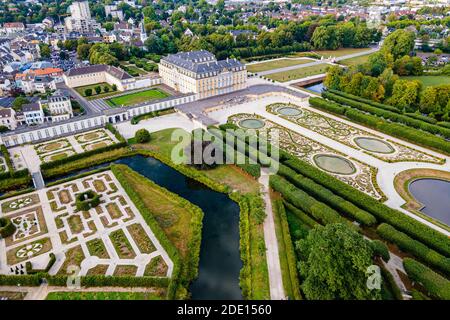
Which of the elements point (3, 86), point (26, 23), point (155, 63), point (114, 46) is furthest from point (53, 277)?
point (26, 23)

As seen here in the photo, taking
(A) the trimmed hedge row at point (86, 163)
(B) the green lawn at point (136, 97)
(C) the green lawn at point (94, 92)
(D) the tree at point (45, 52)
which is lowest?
(A) the trimmed hedge row at point (86, 163)

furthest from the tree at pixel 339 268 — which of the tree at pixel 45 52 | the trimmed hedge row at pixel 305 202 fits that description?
the tree at pixel 45 52

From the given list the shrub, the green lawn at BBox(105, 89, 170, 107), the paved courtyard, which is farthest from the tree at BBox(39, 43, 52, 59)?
the shrub

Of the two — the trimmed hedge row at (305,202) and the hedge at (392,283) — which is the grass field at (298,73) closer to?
the trimmed hedge row at (305,202)

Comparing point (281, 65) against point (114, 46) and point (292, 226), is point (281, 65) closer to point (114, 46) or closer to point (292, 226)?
point (114, 46)

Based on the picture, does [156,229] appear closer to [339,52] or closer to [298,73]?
[298,73]

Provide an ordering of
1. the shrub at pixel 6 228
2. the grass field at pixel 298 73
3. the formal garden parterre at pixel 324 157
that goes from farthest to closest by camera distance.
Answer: the grass field at pixel 298 73, the formal garden parterre at pixel 324 157, the shrub at pixel 6 228

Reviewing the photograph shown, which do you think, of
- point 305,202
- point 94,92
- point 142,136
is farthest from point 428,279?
point 94,92
